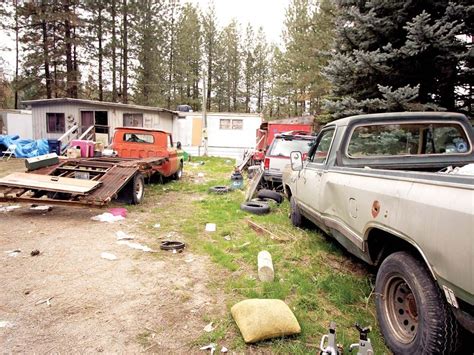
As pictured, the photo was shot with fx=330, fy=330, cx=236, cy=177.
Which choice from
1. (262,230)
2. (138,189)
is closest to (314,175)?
(262,230)

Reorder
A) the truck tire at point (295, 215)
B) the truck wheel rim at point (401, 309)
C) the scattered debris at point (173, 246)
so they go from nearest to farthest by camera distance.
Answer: the truck wheel rim at point (401, 309), the scattered debris at point (173, 246), the truck tire at point (295, 215)

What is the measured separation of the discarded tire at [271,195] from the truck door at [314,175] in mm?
2441

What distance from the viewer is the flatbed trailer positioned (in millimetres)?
5879

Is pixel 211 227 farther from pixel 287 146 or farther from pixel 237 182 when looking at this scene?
pixel 237 182

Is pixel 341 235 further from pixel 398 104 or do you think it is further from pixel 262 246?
pixel 398 104

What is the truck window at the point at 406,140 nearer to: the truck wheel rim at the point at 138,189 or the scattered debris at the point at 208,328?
the scattered debris at the point at 208,328

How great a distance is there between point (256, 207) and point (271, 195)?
956mm

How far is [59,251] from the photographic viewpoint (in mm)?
4461

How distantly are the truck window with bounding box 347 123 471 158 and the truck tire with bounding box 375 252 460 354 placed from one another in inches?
68.6

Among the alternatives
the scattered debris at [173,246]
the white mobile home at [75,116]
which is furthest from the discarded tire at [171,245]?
the white mobile home at [75,116]

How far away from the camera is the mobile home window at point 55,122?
1828 cm

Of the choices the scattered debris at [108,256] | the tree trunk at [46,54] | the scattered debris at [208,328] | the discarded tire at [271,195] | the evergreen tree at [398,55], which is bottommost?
the scattered debris at [108,256]

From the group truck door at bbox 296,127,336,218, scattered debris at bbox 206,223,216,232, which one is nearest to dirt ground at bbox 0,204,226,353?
scattered debris at bbox 206,223,216,232

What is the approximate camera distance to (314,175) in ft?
14.1
